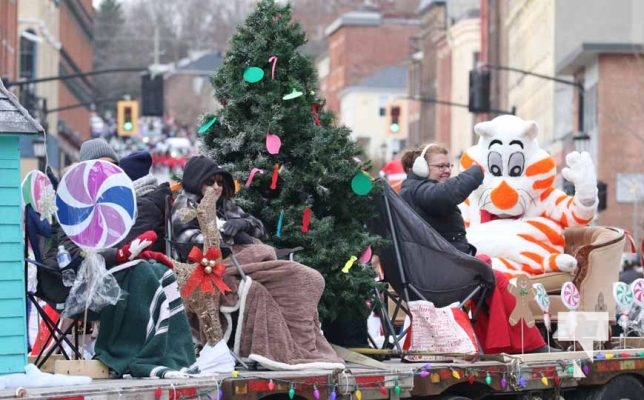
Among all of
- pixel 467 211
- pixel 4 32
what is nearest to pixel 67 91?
pixel 4 32

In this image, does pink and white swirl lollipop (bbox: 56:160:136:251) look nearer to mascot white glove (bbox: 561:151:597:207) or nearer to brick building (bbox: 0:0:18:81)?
mascot white glove (bbox: 561:151:597:207)

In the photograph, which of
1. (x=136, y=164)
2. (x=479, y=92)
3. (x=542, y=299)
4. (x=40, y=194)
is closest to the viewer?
(x=40, y=194)

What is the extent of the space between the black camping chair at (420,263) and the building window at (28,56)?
62462mm

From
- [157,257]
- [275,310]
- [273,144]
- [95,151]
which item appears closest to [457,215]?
[273,144]

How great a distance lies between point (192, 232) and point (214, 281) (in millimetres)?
437

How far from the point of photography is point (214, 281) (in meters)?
12.4

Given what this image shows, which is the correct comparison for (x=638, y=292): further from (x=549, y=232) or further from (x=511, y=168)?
(x=511, y=168)

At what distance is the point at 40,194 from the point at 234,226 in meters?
1.22

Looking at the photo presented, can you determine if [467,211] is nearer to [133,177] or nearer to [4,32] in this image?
[133,177]

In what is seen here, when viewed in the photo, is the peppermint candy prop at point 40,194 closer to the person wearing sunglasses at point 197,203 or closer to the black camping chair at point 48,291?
the black camping chair at point 48,291

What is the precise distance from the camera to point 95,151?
44.0ft

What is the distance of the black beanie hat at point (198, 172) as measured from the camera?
12.9m

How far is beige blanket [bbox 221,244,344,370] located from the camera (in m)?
12.6

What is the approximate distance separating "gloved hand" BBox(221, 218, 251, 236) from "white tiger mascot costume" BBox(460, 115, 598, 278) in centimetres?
366
